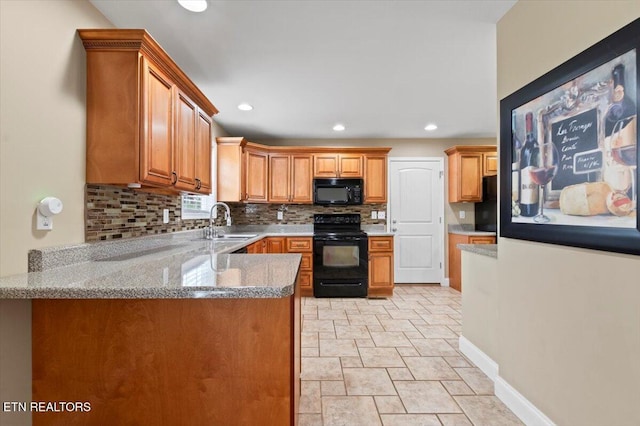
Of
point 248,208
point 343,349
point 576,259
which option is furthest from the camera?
point 248,208

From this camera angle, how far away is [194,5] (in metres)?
1.78

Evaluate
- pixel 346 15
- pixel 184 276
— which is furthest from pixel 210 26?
pixel 184 276

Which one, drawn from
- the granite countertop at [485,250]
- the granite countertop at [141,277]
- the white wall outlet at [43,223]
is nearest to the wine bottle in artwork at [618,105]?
the granite countertop at [485,250]

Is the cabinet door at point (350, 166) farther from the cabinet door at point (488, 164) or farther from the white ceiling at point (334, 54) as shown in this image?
the cabinet door at point (488, 164)

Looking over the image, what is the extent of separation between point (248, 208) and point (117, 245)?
9.51 ft

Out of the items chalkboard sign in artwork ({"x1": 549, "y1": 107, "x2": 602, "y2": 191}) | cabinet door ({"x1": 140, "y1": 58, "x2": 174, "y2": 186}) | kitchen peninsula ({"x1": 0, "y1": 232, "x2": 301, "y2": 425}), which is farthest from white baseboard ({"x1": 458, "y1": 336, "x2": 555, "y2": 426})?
cabinet door ({"x1": 140, "y1": 58, "x2": 174, "y2": 186})

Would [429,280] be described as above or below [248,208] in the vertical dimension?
below

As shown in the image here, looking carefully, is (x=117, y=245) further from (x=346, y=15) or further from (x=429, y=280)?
(x=429, y=280)

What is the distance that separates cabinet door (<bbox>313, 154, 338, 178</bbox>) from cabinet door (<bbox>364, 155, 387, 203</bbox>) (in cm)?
49

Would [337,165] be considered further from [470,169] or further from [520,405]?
[520,405]

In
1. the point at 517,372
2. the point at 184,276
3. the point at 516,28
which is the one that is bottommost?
the point at 517,372

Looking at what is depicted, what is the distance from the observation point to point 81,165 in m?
1.68

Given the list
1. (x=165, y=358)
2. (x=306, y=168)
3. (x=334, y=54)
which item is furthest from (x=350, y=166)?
(x=165, y=358)

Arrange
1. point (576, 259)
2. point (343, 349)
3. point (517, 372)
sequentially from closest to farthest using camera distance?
point (576, 259)
point (517, 372)
point (343, 349)
